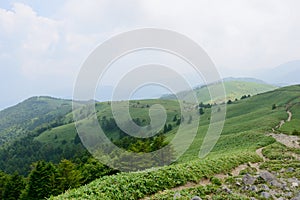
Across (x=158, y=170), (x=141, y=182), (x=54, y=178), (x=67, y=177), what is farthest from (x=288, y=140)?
(x=54, y=178)

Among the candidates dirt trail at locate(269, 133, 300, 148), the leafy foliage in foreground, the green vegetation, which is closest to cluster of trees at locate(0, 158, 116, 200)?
the green vegetation

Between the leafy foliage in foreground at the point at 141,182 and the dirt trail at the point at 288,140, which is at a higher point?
the leafy foliage in foreground at the point at 141,182

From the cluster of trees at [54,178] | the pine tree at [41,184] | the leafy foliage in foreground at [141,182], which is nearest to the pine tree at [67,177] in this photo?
the cluster of trees at [54,178]

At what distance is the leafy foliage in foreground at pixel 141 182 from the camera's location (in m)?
12.9

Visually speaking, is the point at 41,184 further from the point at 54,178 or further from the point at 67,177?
the point at 67,177

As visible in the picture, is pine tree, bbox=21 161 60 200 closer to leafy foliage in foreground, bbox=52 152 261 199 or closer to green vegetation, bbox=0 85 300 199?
green vegetation, bbox=0 85 300 199

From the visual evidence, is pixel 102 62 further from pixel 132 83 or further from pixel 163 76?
pixel 163 76

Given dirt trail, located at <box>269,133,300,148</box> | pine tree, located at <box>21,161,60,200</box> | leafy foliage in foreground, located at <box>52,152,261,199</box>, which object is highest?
leafy foliage in foreground, located at <box>52,152,261,199</box>

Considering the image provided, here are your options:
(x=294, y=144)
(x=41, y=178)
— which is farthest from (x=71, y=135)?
(x=294, y=144)

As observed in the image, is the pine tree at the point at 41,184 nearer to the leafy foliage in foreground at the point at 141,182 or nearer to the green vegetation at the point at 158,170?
the green vegetation at the point at 158,170

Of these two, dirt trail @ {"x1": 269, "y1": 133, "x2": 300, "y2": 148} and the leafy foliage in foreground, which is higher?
the leafy foliage in foreground

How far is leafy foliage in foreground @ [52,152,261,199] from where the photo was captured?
12.9 metres

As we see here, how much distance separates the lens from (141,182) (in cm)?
1456

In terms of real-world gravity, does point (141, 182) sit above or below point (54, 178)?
→ above
